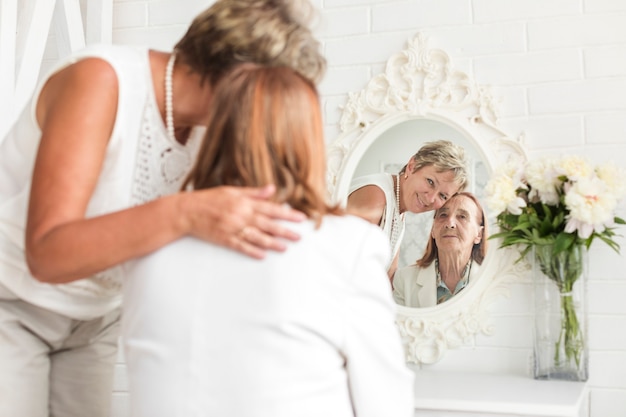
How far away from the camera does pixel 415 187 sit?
2484 mm

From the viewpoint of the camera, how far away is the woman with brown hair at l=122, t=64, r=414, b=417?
97 centimetres

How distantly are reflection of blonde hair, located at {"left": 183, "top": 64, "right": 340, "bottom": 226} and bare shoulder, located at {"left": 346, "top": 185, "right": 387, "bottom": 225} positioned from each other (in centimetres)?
146

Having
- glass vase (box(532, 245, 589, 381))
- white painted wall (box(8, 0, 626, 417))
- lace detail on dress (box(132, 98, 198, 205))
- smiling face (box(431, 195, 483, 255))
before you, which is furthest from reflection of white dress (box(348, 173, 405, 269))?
lace detail on dress (box(132, 98, 198, 205))

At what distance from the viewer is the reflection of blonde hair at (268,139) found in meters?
1.01

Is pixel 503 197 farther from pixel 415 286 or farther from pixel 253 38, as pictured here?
pixel 253 38

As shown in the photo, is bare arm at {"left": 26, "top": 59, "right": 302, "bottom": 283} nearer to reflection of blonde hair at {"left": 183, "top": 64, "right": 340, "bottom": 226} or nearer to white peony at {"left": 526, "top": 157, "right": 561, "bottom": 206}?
reflection of blonde hair at {"left": 183, "top": 64, "right": 340, "bottom": 226}

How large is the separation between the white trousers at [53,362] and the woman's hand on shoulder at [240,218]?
0.46 m

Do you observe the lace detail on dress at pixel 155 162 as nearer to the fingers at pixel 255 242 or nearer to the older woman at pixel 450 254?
the fingers at pixel 255 242

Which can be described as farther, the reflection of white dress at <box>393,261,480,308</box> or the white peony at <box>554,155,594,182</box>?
the reflection of white dress at <box>393,261,480,308</box>

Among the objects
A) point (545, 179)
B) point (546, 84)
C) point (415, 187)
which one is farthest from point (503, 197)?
point (546, 84)

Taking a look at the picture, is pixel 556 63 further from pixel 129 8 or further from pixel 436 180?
pixel 129 8

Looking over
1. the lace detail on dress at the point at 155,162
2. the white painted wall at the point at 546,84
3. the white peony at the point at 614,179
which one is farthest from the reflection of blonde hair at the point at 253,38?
the white painted wall at the point at 546,84

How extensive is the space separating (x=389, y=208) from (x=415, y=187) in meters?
0.11

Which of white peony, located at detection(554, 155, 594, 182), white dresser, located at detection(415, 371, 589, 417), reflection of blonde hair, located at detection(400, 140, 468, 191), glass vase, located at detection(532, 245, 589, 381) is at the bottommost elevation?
white dresser, located at detection(415, 371, 589, 417)
